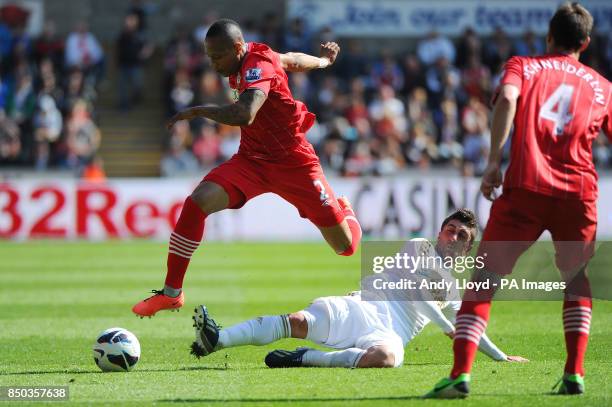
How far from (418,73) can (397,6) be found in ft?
9.21

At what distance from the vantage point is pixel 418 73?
27.3m

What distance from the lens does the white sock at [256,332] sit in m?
7.86

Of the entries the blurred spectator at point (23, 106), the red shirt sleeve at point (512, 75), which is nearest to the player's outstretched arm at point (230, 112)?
the red shirt sleeve at point (512, 75)

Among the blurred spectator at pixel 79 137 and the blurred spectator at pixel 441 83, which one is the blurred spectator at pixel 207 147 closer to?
the blurred spectator at pixel 79 137

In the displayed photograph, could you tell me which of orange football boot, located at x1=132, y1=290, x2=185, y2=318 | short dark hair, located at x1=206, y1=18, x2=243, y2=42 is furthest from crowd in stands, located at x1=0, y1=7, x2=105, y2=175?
short dark hair, located at x1=206, y1=18, x2=243, y2=42

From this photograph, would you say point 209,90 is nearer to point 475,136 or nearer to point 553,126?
point 475,136

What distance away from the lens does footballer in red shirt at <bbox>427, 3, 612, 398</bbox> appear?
6418mm

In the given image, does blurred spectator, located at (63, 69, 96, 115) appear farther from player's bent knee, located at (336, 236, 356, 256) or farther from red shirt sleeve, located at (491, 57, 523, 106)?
red shirt sleeve, located at (491, 57, 523, 106)

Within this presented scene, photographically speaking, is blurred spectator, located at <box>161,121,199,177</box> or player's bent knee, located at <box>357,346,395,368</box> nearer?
player's bent knee, located at <box>357,346,395,368</box>

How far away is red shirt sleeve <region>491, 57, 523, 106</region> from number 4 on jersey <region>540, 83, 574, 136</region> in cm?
22

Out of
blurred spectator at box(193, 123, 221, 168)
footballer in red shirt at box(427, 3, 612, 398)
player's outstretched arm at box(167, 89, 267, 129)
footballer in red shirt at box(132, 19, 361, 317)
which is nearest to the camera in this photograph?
footballer in red shirt at box(427, 3, 612, 398)

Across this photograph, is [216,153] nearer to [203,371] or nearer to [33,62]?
[33,62]

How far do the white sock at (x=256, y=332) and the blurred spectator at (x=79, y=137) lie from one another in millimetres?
18055

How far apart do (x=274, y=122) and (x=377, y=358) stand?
2.11 metres
